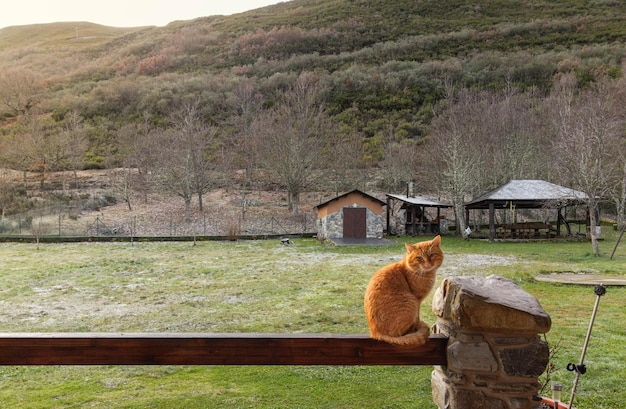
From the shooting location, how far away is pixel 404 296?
114 inches

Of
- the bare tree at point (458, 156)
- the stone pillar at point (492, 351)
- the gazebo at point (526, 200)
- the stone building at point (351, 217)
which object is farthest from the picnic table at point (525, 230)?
the stone pillar at point (492, 351)

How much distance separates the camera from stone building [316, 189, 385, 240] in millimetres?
→ 27953

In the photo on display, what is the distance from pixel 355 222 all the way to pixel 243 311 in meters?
19.0

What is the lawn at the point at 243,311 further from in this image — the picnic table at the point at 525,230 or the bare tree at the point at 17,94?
the bare tree at the point at 17,94

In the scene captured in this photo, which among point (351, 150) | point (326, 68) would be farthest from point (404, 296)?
point (326, 68)

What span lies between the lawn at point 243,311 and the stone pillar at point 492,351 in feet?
7.97

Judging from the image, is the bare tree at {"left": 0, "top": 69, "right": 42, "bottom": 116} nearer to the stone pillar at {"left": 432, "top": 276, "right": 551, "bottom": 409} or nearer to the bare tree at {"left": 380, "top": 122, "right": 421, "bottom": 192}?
the bare tree at {"left": 380, "top": 122, "right": 421, "bottom": 192}

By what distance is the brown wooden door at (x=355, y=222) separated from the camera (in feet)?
92.5

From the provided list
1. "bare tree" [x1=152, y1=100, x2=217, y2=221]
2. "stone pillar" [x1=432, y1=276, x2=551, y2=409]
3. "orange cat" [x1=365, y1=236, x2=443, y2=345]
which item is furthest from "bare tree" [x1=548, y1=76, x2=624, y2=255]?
"bare tree" [x1=152, y1=100, x2=217, y2=221]

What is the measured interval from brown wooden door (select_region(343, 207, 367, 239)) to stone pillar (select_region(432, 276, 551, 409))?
2527 cm

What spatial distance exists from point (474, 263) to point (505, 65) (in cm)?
5603

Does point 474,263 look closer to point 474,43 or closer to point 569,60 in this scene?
point 569,60

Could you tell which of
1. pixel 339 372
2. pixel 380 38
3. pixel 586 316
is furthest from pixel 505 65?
pixel 339 372

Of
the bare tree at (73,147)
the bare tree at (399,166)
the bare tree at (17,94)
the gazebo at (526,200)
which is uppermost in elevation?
the bare tree at (17,94)
